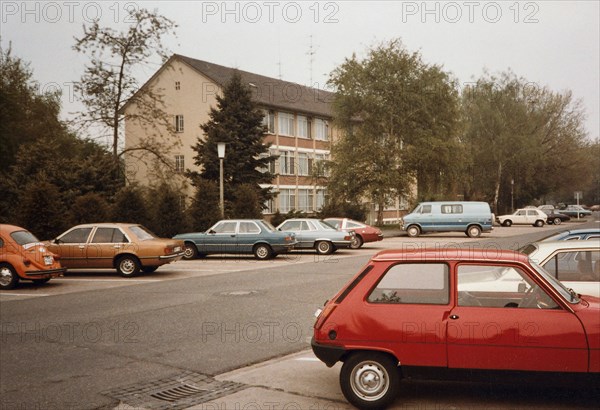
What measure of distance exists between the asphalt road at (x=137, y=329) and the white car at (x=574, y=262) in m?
3.47

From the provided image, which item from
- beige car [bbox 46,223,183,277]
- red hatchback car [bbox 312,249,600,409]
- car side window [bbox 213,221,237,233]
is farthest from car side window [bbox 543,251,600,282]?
car side window [bbox 213,221,237,233]

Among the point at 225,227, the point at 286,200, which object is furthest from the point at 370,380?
the point at 286,200

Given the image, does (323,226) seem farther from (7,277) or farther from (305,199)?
(305,199)

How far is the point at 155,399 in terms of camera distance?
234 inches

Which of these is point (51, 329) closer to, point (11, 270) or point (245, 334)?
point (245, 334)

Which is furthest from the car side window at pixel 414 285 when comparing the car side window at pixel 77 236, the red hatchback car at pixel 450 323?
the car side window at pixel 77 236

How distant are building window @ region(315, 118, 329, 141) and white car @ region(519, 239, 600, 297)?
51381mm

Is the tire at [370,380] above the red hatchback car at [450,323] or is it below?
below

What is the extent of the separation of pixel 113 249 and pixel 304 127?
41.1 metres

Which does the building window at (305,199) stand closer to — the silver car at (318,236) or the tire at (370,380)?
the silver car at (318,236)

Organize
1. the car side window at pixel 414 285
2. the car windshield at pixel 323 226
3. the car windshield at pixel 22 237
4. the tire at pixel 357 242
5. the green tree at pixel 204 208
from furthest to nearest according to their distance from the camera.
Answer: the green tree at pixel 204 208 → the tire at pixel 357 242 → the car windshield at pixel 323 226 → the car windshield at pixel 22 237 → the car side window at pixel 414 285

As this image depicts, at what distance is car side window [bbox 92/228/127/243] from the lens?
17453 millimetres

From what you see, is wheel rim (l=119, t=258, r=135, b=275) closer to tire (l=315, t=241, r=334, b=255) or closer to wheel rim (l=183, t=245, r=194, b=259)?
wheel rim (l=183, t=245, r=194, b=259)

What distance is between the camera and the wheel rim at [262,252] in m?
22.8
